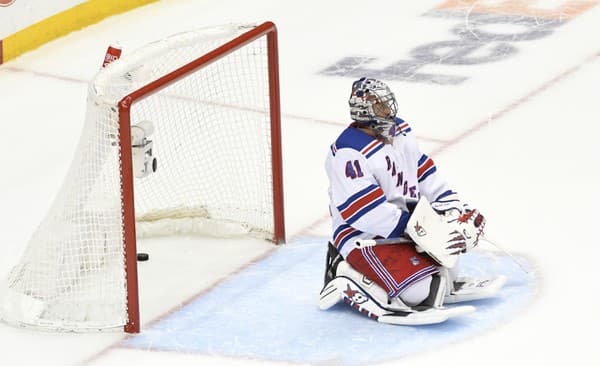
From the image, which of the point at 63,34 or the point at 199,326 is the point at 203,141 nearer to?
the point at 199,326

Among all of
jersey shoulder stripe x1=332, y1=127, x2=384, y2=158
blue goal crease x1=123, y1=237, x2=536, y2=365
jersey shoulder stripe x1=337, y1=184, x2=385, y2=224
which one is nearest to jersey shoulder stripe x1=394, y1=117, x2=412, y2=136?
jersey shoulder stripe x1=332, y1=127, x2=384, y2=158

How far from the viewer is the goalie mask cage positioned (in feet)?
15.3

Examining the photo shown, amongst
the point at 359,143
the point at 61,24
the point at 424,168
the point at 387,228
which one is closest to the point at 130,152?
the point at 359,143

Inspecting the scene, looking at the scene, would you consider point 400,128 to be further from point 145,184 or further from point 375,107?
point 145,184

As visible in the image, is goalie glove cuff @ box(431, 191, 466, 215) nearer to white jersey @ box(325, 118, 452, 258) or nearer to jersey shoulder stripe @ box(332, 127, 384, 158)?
white jersey @ box(325, 118, 452, 258)

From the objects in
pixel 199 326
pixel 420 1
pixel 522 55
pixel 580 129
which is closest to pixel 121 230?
pixel 199 326

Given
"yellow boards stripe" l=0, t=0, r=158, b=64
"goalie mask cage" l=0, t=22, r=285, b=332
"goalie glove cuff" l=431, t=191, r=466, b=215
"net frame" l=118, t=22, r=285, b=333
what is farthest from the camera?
"yellow boards stripe" l=0, t=0, r=158, b=64

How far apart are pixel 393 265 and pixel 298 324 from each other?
34cm

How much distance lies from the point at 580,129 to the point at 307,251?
5.44ft

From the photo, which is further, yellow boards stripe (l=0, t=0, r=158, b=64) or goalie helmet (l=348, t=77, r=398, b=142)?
yellow boards stripe (l=0, t=0, r=158, b=64)

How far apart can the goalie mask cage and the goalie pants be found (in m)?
0.69

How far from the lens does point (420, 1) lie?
8531mm

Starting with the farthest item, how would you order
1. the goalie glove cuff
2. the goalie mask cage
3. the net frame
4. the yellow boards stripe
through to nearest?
the yellow boards stripe, the goalie glove cuff, the goalie mask cage, the net frame

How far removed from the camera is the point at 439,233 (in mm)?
4590
